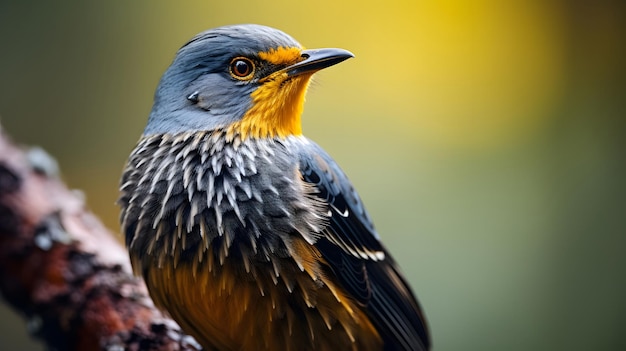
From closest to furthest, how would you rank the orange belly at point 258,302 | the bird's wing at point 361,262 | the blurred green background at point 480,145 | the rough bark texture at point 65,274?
the orange belly at point 258,302 < the bird's wing at point 361,262 < the rough bark texture at point 65,274 < the blurred green background at point 480,145

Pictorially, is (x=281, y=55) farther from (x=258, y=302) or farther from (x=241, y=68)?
(x=258, y=302)

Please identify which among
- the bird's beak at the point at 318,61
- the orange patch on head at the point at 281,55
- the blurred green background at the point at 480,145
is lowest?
the blurred green background at the point at 480,145

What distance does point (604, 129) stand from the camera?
15.1ft

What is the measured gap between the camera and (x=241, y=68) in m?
2.42

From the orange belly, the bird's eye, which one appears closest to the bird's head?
the bird's eye

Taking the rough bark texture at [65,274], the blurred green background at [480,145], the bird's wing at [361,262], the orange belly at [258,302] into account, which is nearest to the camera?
the orange belly at [258,302]

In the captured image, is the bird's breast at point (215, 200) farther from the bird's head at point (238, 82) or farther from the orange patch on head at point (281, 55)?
the orange patch on head at point (281, 55)

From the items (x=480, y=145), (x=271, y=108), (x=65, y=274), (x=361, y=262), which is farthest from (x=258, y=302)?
(x=480, y=145)

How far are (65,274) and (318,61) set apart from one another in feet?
4.93

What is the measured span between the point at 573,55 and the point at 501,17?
0.64 m

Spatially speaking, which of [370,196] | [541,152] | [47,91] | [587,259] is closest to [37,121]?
[47,91]

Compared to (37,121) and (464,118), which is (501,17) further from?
(37,121)

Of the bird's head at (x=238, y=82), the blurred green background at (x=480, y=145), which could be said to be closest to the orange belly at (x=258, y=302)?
the bird's head at (x=238, y=82)

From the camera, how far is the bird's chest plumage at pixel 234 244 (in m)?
2.13
